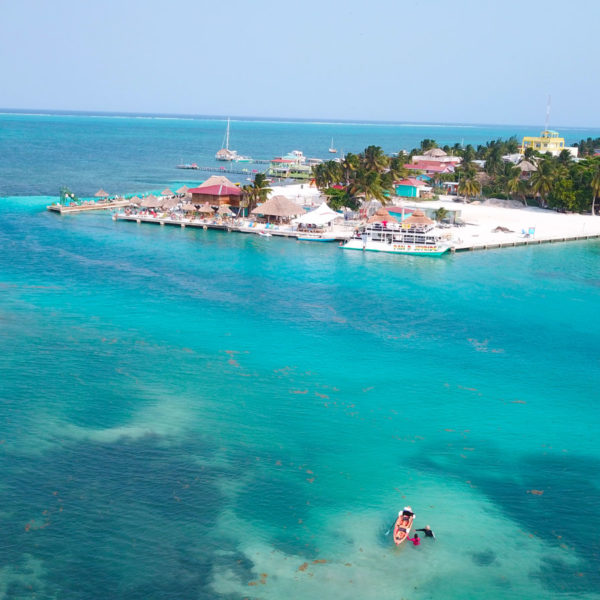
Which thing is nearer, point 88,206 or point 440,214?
point 440,214

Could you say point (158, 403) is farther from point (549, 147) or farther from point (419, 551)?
point (549, 147)

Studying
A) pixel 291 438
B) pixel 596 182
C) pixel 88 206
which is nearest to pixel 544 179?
pixel 596 182

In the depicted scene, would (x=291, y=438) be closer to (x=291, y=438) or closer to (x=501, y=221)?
(x=291, y=438)

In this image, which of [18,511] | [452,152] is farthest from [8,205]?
[452,152]

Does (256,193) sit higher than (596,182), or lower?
lower

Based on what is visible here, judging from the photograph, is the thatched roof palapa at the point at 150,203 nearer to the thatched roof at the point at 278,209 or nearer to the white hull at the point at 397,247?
the thatched roof at the point at 278,209

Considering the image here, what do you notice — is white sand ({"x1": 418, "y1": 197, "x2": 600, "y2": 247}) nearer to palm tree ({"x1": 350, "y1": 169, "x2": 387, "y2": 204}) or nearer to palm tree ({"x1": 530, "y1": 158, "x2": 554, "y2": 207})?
palm tree ({"x1": 530, "y1": 158, "x2": 554, "y2": 207})

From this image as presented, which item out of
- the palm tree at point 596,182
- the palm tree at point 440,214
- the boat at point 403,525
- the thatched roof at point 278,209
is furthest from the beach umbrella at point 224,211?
the boat at point 403,525
